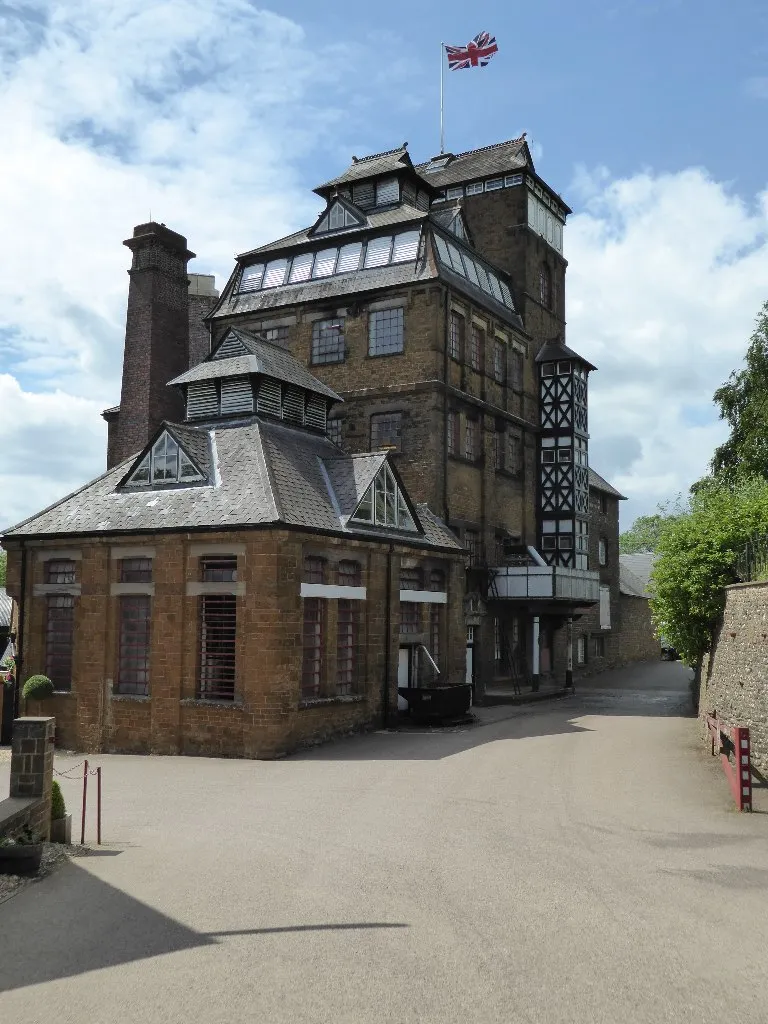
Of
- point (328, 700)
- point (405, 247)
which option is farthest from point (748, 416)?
point (328, 700)

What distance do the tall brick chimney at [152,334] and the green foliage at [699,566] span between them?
18.1 meters

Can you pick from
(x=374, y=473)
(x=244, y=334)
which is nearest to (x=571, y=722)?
(x=374, y=473)

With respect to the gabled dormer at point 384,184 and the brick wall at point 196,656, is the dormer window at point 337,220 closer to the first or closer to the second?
the gabled dormer at point 384,184

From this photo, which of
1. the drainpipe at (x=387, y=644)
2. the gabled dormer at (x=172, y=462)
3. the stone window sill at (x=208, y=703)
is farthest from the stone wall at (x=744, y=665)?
the gabled dormer at (x=172, y=462)

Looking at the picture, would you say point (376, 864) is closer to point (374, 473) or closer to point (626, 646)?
point (374, 473)

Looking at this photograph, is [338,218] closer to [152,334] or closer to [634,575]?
[152,334]

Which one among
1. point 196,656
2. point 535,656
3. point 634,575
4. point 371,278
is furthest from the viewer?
point 634,575

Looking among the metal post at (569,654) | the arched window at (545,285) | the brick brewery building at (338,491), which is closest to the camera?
the brick brewery building at (338,491)

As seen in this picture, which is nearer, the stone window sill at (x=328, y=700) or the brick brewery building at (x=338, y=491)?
the brick brewery building at (x=338, y=491)

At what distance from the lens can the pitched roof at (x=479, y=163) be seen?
38844 millimetres

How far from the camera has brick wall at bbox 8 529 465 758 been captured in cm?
1983

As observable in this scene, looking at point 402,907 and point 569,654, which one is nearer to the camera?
point 402,907

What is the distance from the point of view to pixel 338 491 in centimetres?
2378

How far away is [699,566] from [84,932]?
1785 centimetres
